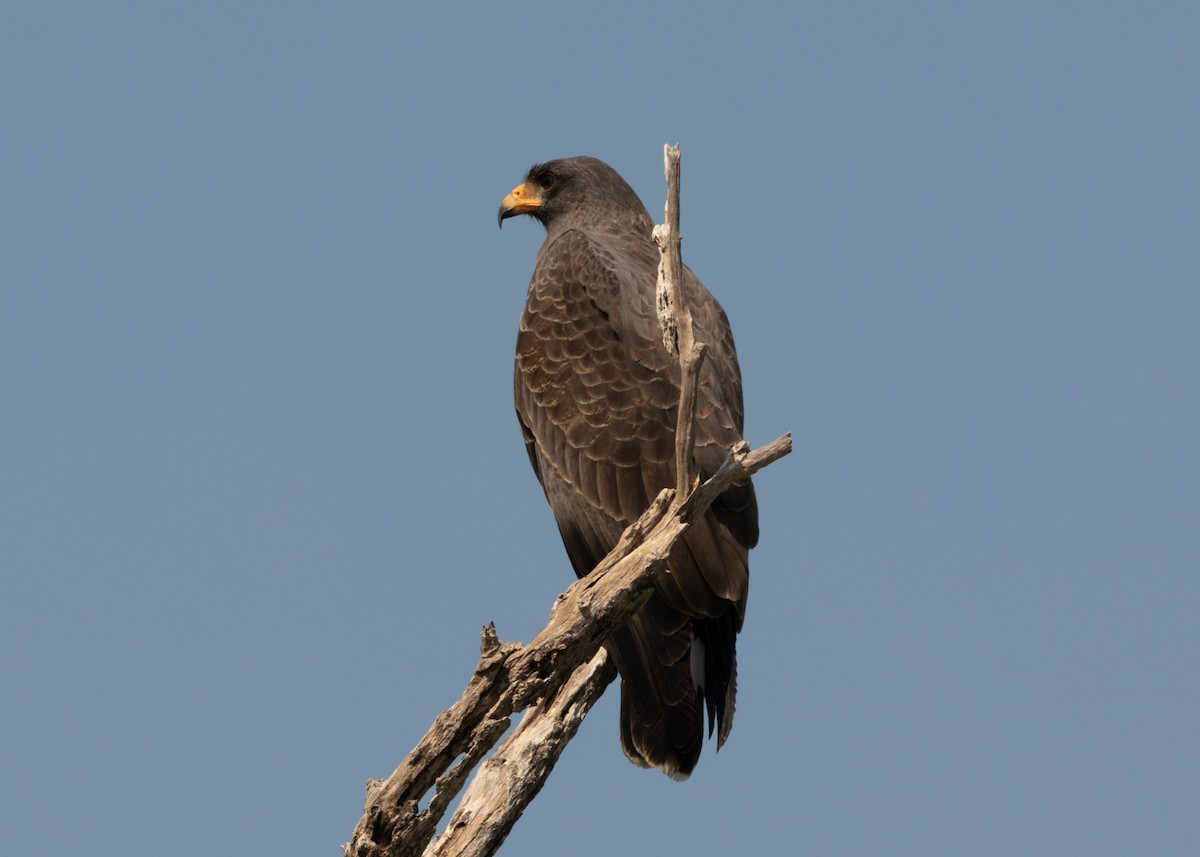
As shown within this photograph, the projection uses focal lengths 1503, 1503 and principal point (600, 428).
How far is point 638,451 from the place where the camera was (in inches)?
300

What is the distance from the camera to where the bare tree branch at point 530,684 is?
5.60 m

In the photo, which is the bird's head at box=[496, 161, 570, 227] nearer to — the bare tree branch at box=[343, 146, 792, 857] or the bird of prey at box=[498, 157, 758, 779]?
the bird of prey at box=[498, 157, 758, 779]

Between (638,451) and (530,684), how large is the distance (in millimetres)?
2129

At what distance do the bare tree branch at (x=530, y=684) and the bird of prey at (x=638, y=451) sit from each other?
716 mm

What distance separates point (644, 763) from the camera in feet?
23.1

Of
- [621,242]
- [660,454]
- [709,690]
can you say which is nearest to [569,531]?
[660,454]

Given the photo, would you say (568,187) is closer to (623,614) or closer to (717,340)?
(717,340)

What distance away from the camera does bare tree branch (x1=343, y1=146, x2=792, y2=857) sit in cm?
560

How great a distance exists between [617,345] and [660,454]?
715 millimetres

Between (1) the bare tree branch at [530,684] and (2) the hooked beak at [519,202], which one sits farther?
(2) the hooked beak at [519,202]

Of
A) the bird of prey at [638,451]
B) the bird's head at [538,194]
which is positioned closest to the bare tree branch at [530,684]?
the bird of prey at [638,451]

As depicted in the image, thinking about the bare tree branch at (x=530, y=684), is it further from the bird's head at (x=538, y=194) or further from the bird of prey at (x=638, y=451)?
the bird's head at (x=538, y=194)

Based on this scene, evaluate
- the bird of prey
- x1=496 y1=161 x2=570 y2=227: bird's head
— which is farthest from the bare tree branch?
x1=496 y1=161 x2=570 y2=227: bird's head

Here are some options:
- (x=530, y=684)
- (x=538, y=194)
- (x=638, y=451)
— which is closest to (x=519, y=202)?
(x=538, y=194)
